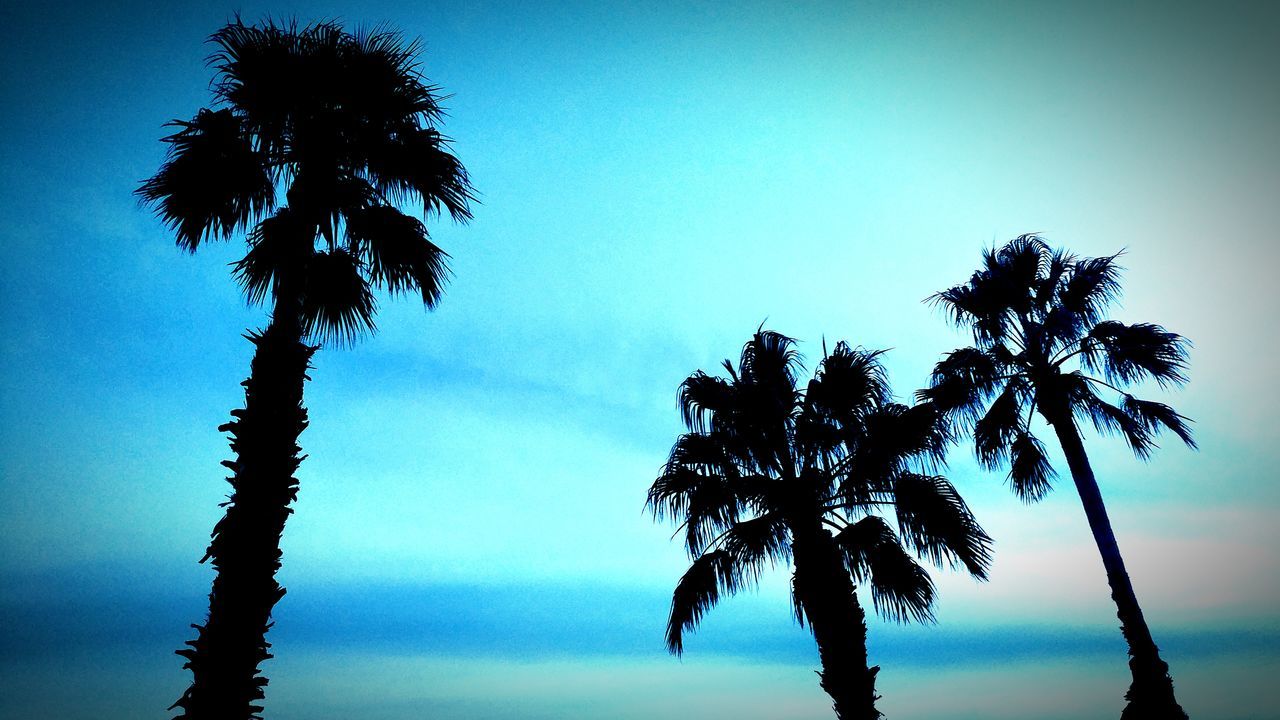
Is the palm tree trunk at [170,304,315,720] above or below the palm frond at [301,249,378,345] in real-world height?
below

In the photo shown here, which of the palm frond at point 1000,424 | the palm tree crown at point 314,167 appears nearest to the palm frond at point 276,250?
the palm tree crown at point 314,167

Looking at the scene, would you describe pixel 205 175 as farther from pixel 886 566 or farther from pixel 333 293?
pixel 886 566

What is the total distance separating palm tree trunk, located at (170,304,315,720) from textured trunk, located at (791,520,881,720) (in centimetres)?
777

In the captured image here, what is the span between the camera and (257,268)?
895 centimetres

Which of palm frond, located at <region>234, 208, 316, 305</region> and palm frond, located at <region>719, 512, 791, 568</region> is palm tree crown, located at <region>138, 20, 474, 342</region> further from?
palm frond, located at <region>719, 512, 791, 568</region>

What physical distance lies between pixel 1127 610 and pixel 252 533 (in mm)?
14812

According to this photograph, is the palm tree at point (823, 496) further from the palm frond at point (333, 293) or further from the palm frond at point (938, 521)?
the palm frond at point (333, 293)

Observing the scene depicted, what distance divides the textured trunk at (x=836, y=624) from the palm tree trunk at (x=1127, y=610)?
5682mm

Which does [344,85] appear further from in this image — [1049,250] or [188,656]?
[1049,250]

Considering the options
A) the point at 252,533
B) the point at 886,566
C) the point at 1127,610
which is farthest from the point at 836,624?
the point at 252,533

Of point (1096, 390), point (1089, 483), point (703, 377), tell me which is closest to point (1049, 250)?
point (1096, 390)

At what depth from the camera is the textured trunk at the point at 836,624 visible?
10.3 metres

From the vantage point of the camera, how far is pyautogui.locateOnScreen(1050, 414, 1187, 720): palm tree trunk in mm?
11984

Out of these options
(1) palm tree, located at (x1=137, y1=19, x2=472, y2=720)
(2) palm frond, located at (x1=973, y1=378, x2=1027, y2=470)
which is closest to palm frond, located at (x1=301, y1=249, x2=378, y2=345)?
(1) palm tree, located at (x1=137, y1=19, x2=472, y2=720)
